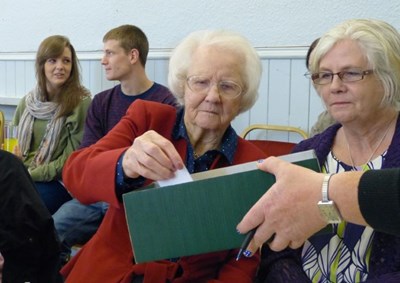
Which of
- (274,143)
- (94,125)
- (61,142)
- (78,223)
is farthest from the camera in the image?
(61,142)

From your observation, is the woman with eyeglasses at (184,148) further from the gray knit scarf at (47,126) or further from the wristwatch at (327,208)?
the gray knit scarf at (47,126)

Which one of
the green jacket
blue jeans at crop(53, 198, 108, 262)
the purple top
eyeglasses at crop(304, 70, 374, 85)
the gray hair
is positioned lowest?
blue jeans at crop(53, 198, 108, 262)

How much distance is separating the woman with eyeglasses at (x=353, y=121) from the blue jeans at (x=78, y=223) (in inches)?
54.4

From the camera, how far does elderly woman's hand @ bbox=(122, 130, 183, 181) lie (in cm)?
115

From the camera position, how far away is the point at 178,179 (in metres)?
1.13

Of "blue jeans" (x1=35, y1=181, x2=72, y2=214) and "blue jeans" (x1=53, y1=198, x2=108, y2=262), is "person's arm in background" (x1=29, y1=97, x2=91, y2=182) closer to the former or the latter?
"blue jeans" (x1=35, y1=181, x2=72, y2=214)

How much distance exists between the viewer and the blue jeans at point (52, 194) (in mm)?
2922

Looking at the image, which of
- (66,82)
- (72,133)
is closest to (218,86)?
(72,133)

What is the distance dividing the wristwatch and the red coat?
482mm

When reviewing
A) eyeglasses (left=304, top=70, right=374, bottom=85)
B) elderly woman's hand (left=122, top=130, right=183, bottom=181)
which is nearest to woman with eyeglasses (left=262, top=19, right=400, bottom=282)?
eyeglasses (left=304, top=70, right=374, bottom=85)

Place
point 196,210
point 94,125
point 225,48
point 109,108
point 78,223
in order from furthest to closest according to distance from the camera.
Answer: point 109,108
point 94,125
point 78,223
point 225,48
point 196,210

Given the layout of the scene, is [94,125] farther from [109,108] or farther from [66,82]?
[66,82]

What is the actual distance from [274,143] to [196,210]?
4.71ft

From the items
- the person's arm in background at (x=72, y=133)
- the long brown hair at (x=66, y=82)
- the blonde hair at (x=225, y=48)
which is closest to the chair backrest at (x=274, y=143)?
the blonde hair at (x=225, y=48)
